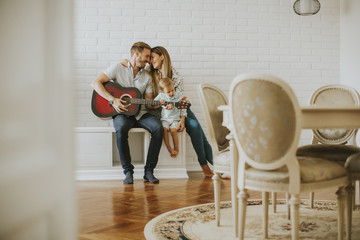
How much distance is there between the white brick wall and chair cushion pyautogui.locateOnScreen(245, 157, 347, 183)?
307 centimetres

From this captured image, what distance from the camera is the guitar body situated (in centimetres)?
415

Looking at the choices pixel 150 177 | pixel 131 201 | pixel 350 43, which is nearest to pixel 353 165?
pixel 131 201

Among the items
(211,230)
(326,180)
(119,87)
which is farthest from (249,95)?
(119,87)

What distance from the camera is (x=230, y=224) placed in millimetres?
2338

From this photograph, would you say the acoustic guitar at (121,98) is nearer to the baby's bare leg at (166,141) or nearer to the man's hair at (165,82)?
the man's hair at (165,82)

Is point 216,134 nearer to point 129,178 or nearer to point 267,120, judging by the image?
point 267,120

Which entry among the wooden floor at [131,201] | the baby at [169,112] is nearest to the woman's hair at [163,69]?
the baby at [169,112]

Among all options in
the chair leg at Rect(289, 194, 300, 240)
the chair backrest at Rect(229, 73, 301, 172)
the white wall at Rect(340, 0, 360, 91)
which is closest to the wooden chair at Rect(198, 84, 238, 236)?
the chair backrest at Rect(229, 73, 301, 172)

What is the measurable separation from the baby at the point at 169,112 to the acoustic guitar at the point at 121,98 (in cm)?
6

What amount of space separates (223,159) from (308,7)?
9.84ft

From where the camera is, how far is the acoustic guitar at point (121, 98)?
13.6 feet

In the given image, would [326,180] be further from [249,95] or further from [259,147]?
[249,95]

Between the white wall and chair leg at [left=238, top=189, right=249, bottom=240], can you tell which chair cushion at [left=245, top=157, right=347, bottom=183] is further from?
the white wall

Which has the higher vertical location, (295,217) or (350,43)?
(350,43)
